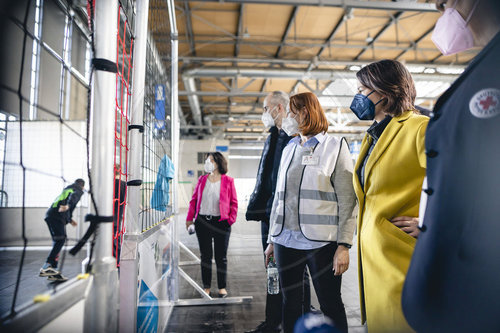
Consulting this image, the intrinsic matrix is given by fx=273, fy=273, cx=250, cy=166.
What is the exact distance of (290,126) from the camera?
1.72 meters

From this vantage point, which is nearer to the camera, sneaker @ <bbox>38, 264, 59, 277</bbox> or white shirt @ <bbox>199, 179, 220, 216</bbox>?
white shirt @ <bbox>199, 179, 220, 216</bbox>

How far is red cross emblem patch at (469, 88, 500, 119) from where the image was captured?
1.50 ft

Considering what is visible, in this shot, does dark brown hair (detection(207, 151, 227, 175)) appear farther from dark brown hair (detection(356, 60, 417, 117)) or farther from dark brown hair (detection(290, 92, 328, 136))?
dark brown hair (detection(356, 60, 417, 117))

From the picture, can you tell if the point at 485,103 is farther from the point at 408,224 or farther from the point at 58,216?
the point at 58,216

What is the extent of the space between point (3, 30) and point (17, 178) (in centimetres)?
276

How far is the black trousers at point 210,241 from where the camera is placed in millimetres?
2689

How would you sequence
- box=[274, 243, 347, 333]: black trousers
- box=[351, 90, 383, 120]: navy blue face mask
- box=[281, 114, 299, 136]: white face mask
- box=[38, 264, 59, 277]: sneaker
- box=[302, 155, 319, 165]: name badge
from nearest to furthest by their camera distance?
box=[351, 90, 383, 120]: navy blue face mask, box=[274, 243, 347, 333]: black trousers, box=[302, 155, 319, 165]: name badge, box=[281, 114, 299, 136]: white face mask, box=[38, 264, 59, 277]: sneaker

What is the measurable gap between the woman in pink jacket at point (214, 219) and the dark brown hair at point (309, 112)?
1.46m

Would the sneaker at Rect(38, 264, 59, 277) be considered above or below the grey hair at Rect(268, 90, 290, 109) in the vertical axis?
below

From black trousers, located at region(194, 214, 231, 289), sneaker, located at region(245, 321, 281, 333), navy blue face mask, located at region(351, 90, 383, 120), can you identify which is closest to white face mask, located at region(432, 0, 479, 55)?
navy blue face mask, located at region(351, 90, 383, 120)

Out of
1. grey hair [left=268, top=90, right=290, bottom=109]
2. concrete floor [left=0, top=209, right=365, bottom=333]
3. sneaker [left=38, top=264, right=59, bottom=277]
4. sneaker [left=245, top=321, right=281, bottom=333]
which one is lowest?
concrete floor [left=0, top=209, right=365, bottom=333]

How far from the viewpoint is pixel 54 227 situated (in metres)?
3.55

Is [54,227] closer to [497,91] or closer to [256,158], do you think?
[497,91]

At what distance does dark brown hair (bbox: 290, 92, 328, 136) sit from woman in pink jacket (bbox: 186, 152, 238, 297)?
1.46 meters
